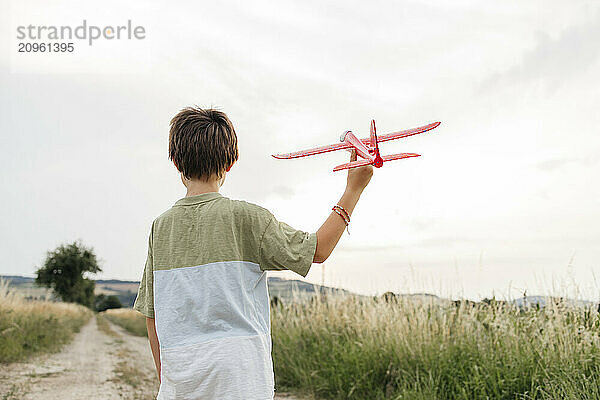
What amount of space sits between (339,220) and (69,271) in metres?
51.1

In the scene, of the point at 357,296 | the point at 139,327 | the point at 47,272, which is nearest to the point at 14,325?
the point at 357,296

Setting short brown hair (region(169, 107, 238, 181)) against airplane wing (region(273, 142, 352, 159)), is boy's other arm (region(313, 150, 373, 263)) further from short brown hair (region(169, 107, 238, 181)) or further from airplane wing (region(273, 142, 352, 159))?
short brown hair (region(169, 107, 238, 181))

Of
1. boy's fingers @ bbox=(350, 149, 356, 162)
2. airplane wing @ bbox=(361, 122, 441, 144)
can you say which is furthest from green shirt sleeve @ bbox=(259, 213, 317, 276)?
airplane wing @ bbox=(361, 122, 441, 144)

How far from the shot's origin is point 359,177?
6.89 ft

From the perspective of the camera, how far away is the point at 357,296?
25.8 feet

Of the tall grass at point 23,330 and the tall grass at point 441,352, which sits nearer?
the tall grass at point 441,352

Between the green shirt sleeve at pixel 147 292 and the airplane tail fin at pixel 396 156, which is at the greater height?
the airplane tail fin at pixel 396 156

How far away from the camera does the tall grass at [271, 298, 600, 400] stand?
4.45m

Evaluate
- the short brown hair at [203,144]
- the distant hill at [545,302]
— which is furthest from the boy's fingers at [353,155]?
the distant hill at [545,302]

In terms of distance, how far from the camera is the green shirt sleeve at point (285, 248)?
2.08m

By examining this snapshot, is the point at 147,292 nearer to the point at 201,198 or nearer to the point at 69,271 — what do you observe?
the point at 201,198

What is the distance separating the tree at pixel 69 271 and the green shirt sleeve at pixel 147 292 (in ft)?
159

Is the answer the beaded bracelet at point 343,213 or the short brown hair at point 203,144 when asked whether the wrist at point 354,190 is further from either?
the short brown hair at point 203,144

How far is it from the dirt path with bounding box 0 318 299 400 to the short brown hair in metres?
4.90
